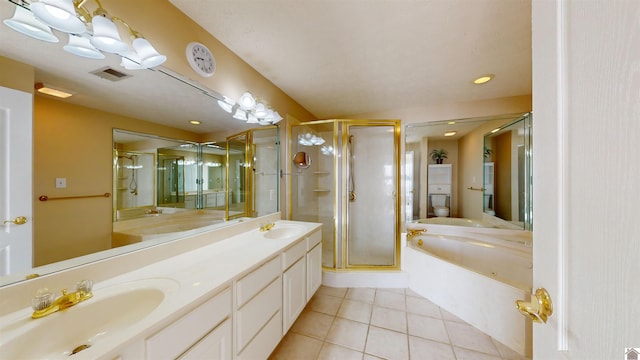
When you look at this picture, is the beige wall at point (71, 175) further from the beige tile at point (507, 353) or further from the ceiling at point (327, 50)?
the beige tile at point (507, 353)

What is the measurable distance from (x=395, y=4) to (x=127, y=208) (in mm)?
1990

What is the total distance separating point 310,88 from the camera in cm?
242

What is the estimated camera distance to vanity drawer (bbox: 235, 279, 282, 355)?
109cm

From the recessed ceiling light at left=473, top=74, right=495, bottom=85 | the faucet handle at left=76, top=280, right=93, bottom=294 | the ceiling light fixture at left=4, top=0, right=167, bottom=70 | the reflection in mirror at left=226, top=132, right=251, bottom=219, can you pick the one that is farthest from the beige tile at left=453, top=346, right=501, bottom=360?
the ceiling light fixture at left=4, top=0, right=167, bottom=70

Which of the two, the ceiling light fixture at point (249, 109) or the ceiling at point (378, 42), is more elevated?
the ceiling at point (378, 42)

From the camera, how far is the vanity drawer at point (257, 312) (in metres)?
1.09

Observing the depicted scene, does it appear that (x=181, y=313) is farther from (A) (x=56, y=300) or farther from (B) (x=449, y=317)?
(B) (x=449, y=317)

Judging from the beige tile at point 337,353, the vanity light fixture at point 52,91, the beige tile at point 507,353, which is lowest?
the beige tile at point 507,353

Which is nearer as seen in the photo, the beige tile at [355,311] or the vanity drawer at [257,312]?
the vanity drawer at [257,312]

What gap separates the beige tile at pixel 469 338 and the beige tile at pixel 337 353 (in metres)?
0.79

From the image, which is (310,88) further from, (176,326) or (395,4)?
(176,326)

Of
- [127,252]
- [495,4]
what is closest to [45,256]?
[127,252]
